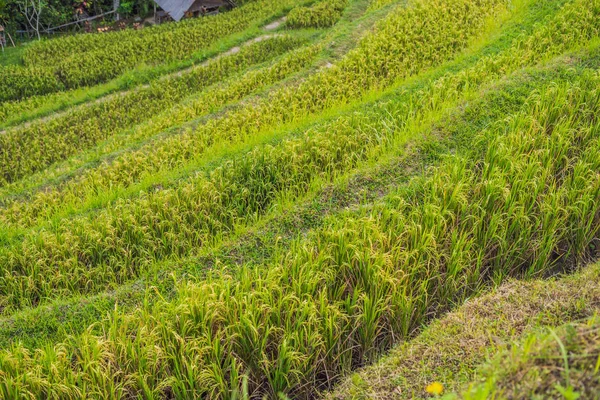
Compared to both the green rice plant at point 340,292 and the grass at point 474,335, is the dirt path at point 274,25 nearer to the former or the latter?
the green rice plant at point 340,292

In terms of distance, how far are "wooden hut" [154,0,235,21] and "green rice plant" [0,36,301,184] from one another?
5.20m

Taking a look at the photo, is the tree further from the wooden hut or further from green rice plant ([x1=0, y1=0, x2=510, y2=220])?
green rice plant ([x1=0, y1=0, x2=510, y2=220])

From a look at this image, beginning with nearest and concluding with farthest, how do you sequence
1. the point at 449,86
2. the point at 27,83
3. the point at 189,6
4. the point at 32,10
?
the point at 449,86 → the point at 27,83 → the point at 189,6 → the point at 32,10

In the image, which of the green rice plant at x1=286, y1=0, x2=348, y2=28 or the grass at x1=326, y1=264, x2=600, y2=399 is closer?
the grass at x1=326, y1=264, x2=600, y2=399

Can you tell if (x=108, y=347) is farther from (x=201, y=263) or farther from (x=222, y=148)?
(x=222, y=148)

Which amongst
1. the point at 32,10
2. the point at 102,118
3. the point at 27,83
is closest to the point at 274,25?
the point at 102,118

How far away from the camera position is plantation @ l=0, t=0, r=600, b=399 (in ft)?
11.0

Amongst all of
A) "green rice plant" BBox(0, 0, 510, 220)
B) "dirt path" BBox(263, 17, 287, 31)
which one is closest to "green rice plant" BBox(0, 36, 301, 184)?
"dirt path" BBox(263, 17, 287, 31)

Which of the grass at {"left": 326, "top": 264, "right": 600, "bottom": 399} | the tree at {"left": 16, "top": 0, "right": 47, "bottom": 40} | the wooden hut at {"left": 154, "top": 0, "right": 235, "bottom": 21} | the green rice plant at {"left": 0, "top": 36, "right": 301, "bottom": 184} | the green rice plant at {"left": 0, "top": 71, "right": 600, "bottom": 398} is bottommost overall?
the grass at {"left": 326, "top": 264, "right": 600, "bottom": 399}

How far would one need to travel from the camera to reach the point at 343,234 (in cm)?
425

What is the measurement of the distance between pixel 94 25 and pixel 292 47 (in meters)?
10.0

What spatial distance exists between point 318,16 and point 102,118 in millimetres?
7550

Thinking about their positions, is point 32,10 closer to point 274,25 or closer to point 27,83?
point 27,83

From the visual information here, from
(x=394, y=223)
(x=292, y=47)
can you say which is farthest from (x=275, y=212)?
(x=292, y=47)
